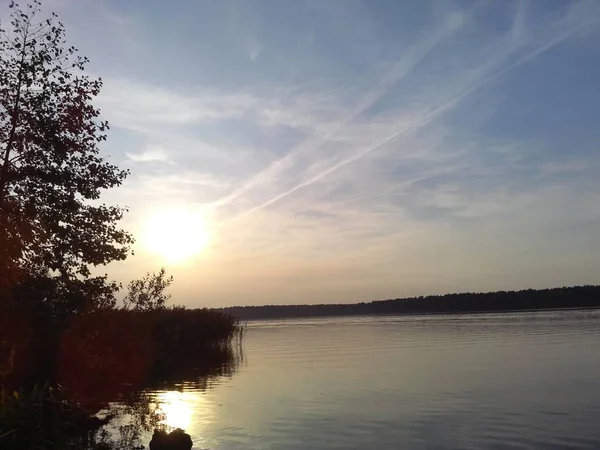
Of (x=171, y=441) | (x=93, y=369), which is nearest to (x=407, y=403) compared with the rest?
(x=171, y=441)

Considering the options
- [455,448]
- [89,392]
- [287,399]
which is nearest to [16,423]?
[455,448]

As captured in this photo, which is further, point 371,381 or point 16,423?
point 371,381

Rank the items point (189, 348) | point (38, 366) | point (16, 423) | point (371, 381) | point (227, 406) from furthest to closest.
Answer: point (189, 348) → point (371, 381) → point (227, 406) → point (38, 366) → point (16, 423)

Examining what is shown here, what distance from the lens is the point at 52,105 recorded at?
2028 cm

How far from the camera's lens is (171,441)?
66.0 feet

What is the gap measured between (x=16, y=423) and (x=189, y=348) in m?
53.5

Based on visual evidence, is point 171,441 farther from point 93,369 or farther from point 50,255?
point 93,369

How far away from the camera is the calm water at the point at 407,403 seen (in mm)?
21844

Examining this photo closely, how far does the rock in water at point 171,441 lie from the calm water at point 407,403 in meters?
1.36

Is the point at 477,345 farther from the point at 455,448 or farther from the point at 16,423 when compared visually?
the point at 16,423

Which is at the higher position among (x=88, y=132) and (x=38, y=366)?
(x=88, y=132)

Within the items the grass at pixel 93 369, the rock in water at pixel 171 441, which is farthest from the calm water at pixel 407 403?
the grass at pixel 93 369

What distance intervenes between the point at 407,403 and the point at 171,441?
12.4 meters

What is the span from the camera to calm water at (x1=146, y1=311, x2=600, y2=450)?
71.7ft
